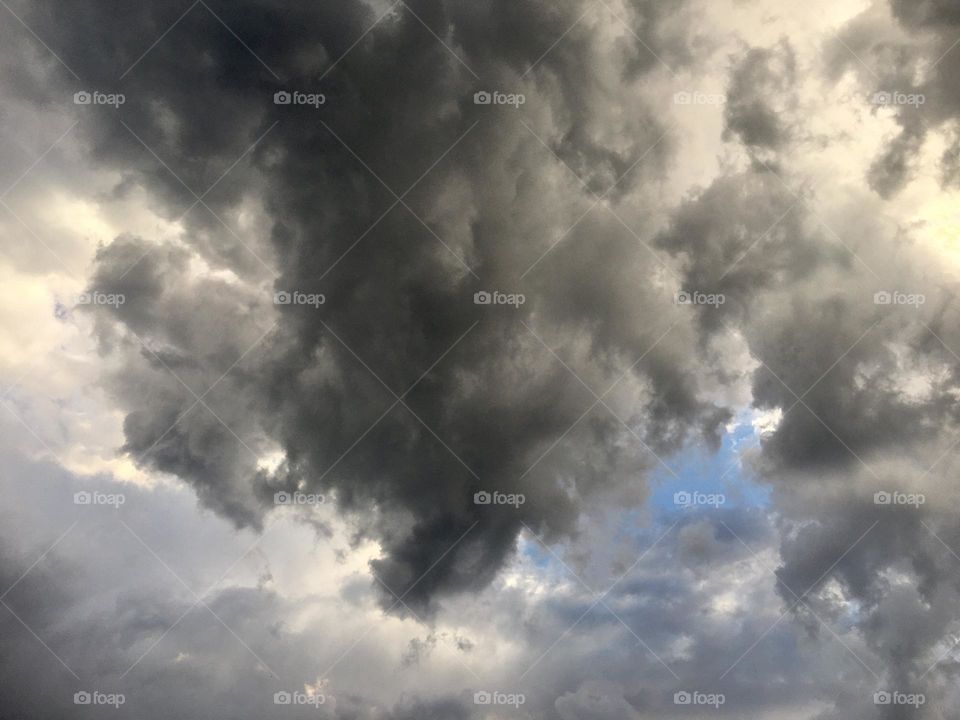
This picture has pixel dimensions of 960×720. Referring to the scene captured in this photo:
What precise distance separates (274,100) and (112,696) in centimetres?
5591

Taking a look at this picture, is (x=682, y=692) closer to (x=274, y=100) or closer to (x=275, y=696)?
(x=275, y=696)

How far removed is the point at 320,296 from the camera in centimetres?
5453

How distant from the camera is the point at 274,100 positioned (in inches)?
2147

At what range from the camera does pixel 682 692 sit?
178 ft

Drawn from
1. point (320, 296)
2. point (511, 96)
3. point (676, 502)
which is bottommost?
point (676, 502)

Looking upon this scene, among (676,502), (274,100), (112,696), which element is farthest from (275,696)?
(274,100)

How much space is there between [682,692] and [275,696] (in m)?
36.8

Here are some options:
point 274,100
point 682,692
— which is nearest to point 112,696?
point 682,692

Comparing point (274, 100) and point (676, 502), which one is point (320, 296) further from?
point (676, 502)

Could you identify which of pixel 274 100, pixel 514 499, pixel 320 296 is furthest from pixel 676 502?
pixel 274 100

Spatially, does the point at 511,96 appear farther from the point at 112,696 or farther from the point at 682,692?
the point at 112,696

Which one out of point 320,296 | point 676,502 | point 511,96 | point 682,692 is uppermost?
point 511,96

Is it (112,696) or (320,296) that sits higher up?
(320,296)

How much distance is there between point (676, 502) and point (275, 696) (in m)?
40.2
